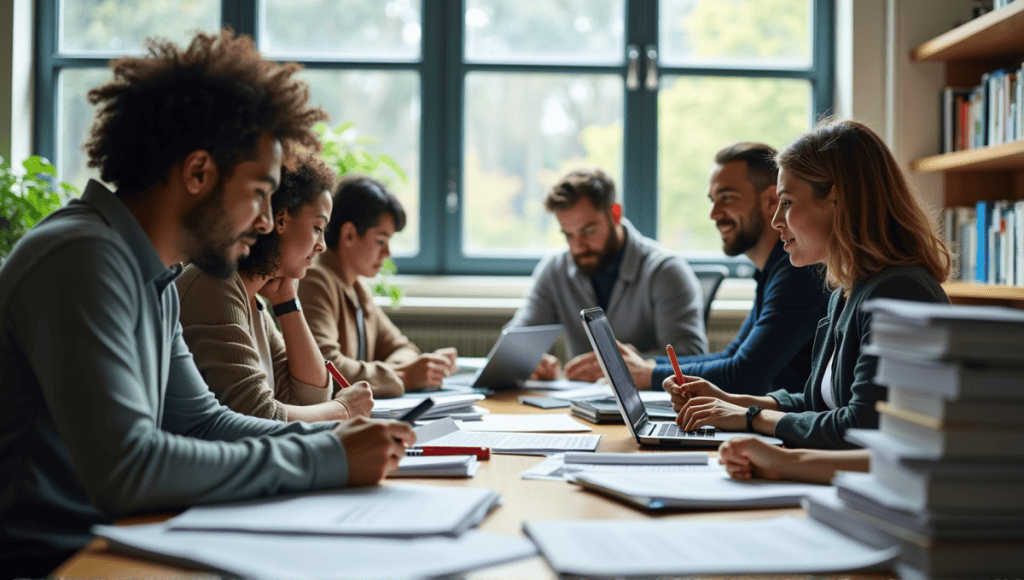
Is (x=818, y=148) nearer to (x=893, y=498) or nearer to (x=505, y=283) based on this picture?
(x=893, y=498)

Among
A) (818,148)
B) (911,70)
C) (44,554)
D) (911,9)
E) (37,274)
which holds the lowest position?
(44,554)

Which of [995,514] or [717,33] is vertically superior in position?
[717,33]

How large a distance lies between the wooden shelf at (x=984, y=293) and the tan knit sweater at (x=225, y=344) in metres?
2.35

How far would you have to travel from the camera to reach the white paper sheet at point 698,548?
0.79 meters

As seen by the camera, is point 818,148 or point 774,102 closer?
point 818,148

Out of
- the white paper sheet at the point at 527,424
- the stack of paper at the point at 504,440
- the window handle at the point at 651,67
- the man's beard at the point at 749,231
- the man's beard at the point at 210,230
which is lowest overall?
the white paper sheet at the point at 527,424

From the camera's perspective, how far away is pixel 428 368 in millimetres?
2275

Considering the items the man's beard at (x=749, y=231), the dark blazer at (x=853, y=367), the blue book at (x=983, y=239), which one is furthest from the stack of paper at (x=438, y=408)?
the blue book at (x=983, y=239)

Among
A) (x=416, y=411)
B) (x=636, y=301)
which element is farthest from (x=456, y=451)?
(x=636, y=301)

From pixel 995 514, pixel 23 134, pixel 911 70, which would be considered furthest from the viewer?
pixel 23 134

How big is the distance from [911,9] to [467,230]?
228 cm

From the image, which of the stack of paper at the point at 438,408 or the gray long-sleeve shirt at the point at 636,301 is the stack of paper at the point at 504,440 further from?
the gray long-sleeve shirt at the point at 636,301

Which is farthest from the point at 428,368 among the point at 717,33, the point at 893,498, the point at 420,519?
the point at 717,33

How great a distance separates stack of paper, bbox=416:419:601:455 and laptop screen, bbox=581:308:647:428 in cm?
9
